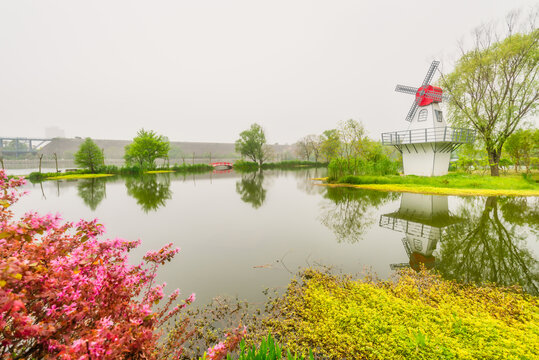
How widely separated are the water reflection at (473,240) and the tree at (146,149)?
39.8 meters

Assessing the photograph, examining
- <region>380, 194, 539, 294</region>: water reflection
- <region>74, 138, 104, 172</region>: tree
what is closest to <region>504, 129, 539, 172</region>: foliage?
<region>380, 194, 539, 294</region>: water reflection

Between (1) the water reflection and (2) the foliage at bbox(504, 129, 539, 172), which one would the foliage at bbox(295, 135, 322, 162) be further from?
(1) the water reflection

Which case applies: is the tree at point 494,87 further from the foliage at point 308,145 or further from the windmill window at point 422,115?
the foliage at point 308,145

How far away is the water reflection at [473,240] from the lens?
4562mm

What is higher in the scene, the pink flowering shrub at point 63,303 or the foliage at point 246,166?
the foliage at point 246,166

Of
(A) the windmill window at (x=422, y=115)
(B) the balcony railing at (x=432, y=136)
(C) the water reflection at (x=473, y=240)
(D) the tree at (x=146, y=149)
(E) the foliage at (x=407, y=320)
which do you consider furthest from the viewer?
(D) the tree at (x=146, y=149)

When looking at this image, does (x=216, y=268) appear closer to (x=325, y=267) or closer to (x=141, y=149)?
(x=325, y=267)

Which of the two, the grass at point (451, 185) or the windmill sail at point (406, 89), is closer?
the grass at point (451, 185)

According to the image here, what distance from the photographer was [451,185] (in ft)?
56.0

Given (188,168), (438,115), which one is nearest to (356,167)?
(438,115)

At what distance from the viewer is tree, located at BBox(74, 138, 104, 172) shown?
1270 inches

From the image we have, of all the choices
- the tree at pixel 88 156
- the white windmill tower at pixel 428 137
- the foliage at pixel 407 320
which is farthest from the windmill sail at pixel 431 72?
the tree at pixel 88 156

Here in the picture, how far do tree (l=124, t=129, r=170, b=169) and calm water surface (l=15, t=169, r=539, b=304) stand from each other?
28078 mm

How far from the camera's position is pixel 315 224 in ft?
26.9
